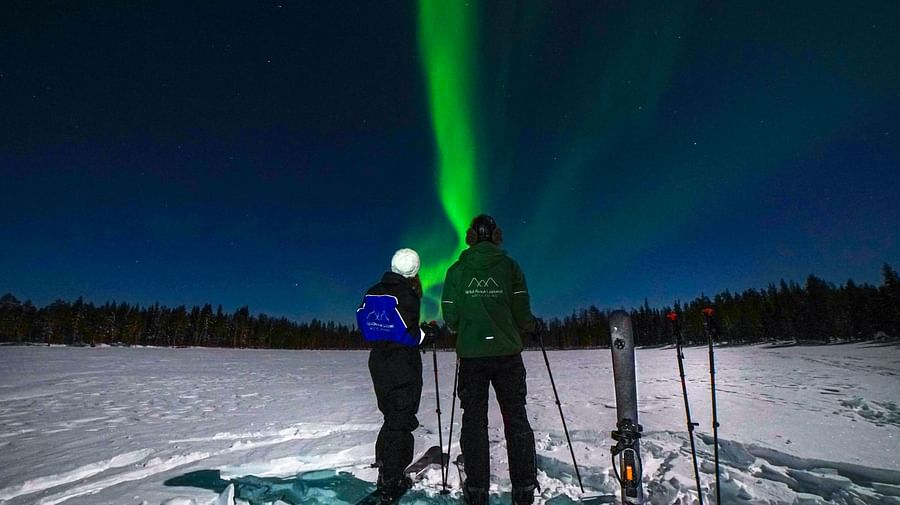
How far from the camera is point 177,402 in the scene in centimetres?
973

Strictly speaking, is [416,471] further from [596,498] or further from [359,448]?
[596,498]

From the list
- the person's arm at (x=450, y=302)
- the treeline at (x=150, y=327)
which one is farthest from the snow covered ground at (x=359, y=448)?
the treeline at (x=150, y=327)

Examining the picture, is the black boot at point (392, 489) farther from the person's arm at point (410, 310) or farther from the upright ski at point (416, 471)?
the person's arm at point (410, 310)

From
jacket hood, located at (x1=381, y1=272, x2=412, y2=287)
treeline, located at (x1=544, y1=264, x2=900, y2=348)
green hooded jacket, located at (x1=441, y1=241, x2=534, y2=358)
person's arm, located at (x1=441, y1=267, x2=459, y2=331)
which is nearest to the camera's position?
green hooded jacket, located at (x1=441, y1=241, x2=534, y2=358)

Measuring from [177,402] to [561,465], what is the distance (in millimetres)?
10069

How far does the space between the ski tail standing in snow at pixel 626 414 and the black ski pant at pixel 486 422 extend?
86 cm

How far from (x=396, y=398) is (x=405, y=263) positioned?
160cm

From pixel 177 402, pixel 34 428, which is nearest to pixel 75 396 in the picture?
pixel 177 402

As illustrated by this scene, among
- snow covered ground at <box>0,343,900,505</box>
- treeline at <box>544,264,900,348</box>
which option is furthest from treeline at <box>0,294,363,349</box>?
snow covered ground at <box>0,343,900,505</box>

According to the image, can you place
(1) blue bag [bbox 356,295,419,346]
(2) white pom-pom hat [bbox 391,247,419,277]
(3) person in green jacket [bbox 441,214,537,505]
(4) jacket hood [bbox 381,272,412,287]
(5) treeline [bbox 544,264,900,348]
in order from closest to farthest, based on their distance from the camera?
(3) person in green jacket [bbox 441,214,537,505] → (1) blue bag [bbox 356,295,419,346] → (4) jacket hood [bbox 381,272,412,287] → (2) white pom-pom hat [bbox 391,247,419,277] → (5) treeline [bbox 544,264,900,348]

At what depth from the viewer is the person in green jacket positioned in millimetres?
3613

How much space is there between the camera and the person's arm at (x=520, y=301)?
13.0ft

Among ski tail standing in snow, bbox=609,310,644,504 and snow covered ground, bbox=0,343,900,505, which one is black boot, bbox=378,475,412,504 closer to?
snow covered ground, bbox=0,343,900,505

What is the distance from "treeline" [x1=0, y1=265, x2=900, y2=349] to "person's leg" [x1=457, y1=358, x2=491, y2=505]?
55.5 metres
